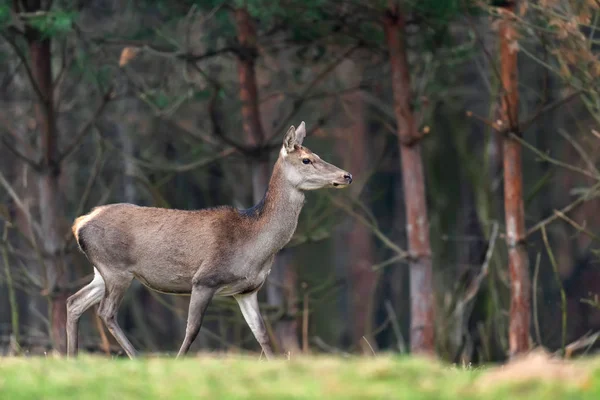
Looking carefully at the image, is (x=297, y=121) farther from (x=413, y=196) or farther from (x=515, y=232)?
(x=515, y=232)

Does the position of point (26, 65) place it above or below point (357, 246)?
above

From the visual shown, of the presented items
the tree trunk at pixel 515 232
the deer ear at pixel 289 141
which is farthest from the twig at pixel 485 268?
the deer ear at pixel 289 141

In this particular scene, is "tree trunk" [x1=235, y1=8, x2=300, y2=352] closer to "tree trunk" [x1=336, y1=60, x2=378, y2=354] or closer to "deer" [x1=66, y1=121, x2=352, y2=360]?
"deer" [x1=66, y1=121, x2=352, y2=360]

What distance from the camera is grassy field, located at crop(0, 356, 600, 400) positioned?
6125 millimetres

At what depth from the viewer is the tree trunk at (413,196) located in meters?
14.9

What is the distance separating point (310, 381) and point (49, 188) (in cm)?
1006

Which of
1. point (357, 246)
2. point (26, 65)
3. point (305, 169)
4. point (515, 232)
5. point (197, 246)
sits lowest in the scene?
point (357, 246)

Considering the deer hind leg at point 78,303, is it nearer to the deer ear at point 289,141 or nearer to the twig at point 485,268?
the deer ear at point 289,141

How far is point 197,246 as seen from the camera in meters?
10.7

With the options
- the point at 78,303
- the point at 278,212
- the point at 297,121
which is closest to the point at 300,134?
the point at 278,212

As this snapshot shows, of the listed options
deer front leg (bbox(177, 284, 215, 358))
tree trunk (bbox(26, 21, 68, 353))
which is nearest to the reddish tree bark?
tree trunk (bbox(26, 21, 68, 353))

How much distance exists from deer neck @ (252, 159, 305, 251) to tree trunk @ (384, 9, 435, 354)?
13.2ft

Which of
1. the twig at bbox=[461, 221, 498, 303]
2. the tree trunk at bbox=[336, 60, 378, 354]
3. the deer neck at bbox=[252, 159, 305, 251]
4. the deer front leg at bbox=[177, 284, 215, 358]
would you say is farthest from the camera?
the tree trunk at bbox=[336, 60, 378, 354]

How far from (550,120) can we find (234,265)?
1932cm
